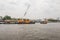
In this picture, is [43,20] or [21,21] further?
[43,20]

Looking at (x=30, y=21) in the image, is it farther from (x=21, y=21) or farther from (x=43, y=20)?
(x=43, y=20)

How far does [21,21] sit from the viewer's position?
8562cm

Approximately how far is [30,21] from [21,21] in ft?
16.1

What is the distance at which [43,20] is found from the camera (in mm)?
98188

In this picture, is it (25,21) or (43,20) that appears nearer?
(25,21)

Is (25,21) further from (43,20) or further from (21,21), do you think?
(43,20)

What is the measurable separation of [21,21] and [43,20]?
692 inches

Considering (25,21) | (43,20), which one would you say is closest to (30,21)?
(25,21)

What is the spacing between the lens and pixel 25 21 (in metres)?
86.9

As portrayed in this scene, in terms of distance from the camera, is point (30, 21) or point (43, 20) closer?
point (30, 21)

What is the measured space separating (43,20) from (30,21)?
13371 millimetres

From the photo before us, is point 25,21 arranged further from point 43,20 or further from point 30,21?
point 43,20

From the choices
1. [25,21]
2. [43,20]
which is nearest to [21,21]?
[25,21]
